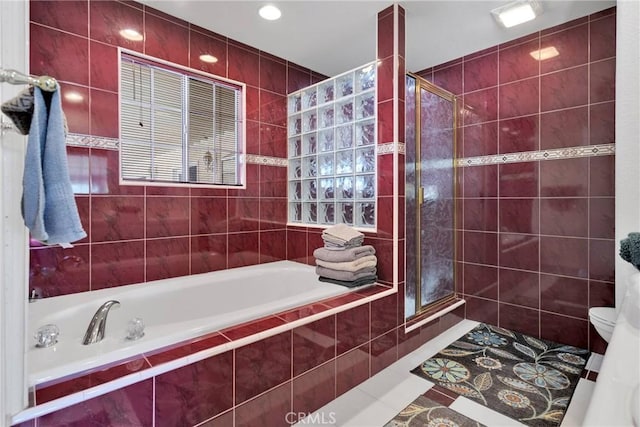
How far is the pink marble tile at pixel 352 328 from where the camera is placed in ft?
5.57

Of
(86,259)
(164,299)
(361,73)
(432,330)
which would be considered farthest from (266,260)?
(361,73)

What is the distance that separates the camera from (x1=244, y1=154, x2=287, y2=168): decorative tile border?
8.68 feet

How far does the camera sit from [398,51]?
205 centimetres

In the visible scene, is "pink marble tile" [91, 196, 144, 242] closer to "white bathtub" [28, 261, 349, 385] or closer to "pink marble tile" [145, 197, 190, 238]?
"pink marble tile" [145, 197, 190, 238]

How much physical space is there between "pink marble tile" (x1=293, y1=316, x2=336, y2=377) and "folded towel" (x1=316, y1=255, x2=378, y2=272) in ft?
1.38

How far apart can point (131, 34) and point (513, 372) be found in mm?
3320

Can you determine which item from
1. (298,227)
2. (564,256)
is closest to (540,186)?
(564,256)

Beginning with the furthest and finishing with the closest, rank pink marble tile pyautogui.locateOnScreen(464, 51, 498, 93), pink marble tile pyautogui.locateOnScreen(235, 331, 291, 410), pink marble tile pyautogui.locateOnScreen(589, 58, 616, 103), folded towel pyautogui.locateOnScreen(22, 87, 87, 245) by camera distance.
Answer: pink marble tile pyautogui.locateOnScreen(464, 51, 498, 93) < pink marble tile pyautogui.locateOnScreen(589, 58, 616, 103) < pink marble tile pyautogui.locateOnScreen(235, 331, 291, 410) < folded towel pyautogui.locateOnScreen(22, 87, 87, 245)

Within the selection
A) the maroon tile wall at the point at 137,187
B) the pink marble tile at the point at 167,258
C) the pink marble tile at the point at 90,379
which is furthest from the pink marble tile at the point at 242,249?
the pink marble tile at the point at 90,379

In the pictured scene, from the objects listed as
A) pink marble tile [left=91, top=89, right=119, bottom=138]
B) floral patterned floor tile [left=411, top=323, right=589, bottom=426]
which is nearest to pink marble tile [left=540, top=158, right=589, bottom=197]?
floral patterned floor tile [left=411, top=323, right=589, bottom=426]

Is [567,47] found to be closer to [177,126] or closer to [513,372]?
[513,372]

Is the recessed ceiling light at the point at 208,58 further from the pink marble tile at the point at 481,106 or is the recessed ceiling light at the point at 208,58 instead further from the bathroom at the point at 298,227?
the pink marble tile at the point at 481,106

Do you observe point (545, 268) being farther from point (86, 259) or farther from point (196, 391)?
point (86, 259)

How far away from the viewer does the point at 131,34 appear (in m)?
2.03
